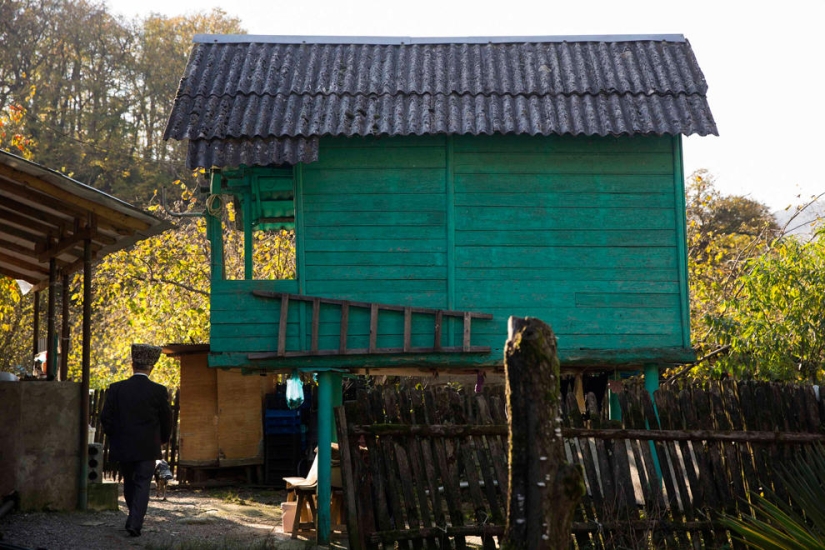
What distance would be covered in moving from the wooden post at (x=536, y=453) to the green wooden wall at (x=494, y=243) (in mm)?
6064

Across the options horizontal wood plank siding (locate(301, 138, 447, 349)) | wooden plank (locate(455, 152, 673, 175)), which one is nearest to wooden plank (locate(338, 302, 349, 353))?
horizontal wood plank siding (locate(301, 138, 447, 349))

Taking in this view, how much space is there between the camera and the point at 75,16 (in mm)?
37781

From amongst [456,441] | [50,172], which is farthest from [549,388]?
[50,172]

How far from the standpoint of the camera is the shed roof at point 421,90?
38.7ft

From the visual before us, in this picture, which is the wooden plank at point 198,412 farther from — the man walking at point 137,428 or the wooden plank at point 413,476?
the wooden plank at point 413,476

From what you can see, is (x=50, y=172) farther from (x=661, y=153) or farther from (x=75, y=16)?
(x=75, y=16)

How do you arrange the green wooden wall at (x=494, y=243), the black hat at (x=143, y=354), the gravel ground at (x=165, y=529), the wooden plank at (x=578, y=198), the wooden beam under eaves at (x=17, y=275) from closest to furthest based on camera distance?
the gravel ground at (x=165, y=529), the black hat at (x=143, y=354), the green wooden wall at (x=494, y=243), the wooden plank at (x=578, y=198), the wooden beam under eaves at (x=17, y=275)

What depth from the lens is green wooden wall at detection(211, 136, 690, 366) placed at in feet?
39.0

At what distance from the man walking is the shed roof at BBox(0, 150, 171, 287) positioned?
1.65 meters

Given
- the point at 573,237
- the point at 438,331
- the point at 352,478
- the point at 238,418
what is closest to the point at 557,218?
the point at 573,237

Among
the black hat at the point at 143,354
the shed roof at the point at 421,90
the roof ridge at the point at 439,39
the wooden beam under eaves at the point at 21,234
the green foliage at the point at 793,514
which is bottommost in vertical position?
the green foliage at the point at 793,514

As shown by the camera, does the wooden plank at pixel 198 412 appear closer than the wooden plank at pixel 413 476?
No

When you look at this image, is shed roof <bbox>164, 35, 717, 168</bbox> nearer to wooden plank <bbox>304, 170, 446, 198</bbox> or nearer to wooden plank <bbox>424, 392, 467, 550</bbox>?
wooden plank <bbox>304, 170, 446, 198</bbox>

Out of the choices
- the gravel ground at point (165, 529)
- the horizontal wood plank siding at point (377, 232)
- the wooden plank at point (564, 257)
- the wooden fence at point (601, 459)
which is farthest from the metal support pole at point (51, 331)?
the wooden fence at point (601, 459)
